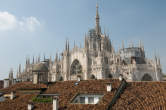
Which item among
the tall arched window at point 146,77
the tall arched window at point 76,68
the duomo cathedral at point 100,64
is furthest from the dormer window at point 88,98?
the tall arched window at point 76,68

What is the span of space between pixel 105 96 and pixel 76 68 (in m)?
43.4

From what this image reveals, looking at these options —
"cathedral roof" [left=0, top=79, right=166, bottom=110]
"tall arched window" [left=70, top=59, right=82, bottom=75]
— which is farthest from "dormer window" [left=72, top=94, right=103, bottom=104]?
"tall arched window" [left=70, top=59, right=82, bottom=75]

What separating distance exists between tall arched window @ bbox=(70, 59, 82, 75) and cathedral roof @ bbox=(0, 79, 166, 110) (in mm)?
36420

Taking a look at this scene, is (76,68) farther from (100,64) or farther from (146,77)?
(146,77)

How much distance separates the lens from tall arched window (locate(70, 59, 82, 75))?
200 feet

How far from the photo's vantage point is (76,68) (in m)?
61.5

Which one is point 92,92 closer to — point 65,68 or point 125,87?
point 125,87

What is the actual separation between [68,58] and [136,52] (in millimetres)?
25897

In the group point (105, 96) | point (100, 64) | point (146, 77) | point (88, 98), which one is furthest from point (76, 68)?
point (105, 96)

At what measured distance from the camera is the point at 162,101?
16.5 m

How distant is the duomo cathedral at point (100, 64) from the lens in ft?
170

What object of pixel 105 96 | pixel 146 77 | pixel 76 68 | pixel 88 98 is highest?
pixel 76 68

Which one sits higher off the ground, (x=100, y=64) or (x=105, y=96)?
(x=100, y=64)

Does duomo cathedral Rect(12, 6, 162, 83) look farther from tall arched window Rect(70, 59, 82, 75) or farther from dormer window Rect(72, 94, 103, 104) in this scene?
dormer window Rect(72, 94, 103, 104)
